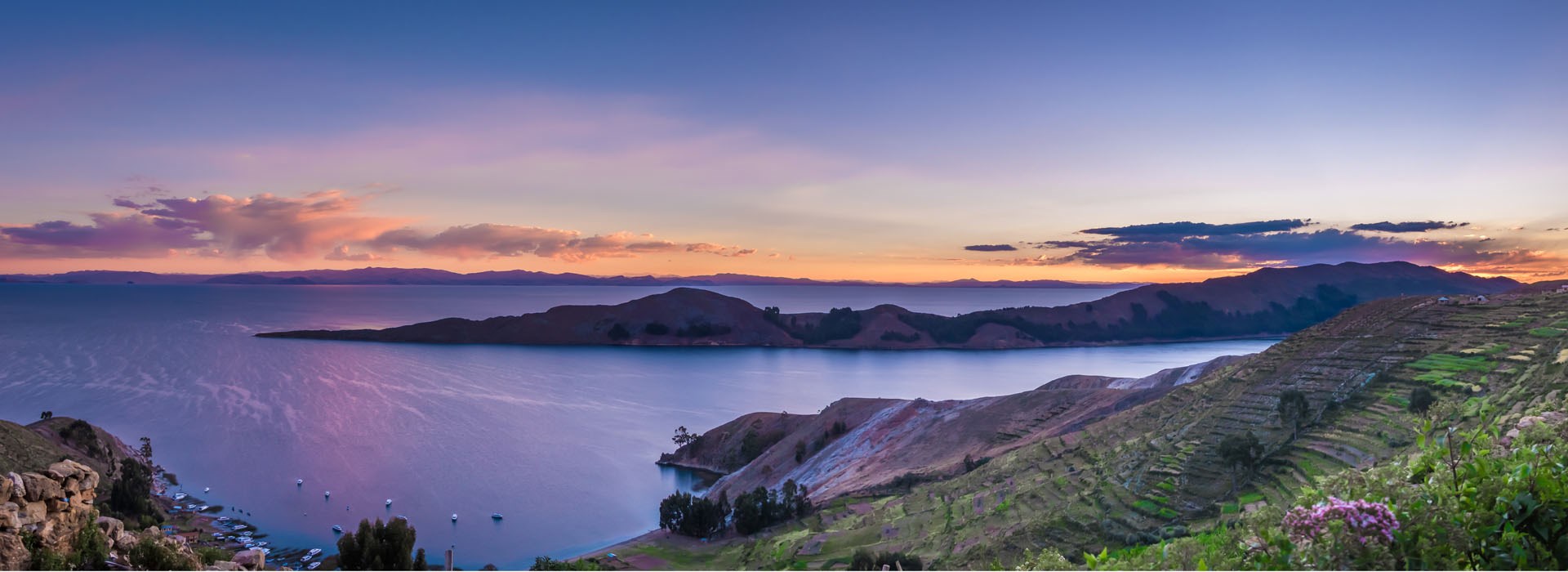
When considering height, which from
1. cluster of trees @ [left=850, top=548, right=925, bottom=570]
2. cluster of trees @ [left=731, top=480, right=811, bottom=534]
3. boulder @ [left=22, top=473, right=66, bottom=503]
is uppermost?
boulder @ [left=22, top=473, right=66, bottom=503]

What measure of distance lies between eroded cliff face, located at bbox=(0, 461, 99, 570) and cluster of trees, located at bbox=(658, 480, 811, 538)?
25.1 metres

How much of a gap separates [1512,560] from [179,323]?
686ft

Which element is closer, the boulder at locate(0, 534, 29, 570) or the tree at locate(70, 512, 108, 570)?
the boulder at locate(0, 534, 29, 570)

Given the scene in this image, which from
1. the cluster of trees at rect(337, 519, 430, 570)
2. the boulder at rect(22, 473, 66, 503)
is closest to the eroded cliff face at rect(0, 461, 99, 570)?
the boulder at rect(22, 473, 66, 503)

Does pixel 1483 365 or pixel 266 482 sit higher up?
pixel 1483 365

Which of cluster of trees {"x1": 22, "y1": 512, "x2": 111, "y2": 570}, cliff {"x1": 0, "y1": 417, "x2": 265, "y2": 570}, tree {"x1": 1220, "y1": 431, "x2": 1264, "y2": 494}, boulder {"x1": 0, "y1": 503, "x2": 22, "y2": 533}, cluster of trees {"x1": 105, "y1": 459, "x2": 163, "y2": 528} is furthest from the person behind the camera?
cluster of trees {"x1": 105, "y1": 459, "x2": 163, "y2": 528}

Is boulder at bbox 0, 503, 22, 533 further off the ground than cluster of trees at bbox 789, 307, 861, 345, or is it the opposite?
boulder at bbox 0, 503, 22, 533

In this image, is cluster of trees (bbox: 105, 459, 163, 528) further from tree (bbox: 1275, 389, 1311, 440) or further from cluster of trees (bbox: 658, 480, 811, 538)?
tree (bbox: 1275, 389, 1311, 440)

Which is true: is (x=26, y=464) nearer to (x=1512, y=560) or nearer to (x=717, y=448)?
(x=717, y=448)

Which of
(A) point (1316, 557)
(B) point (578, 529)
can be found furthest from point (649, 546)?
(A) point (1316, 557)

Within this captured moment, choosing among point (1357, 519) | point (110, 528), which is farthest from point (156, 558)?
point (1357, 519)

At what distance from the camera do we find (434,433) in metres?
64.6

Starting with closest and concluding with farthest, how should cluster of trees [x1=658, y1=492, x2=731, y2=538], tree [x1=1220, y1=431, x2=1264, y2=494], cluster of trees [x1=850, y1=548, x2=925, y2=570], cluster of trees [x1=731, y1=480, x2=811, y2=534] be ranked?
tree [x1=1220, y1=431, x2=1264, y2=494] → cluster of trees [x1=850, y1=548, x2=925, y2=570] → cluster of trees [x1=731, y1=480, x2=811, y2=534] → cluster of trees [x1=658, y1=492, x2=731, y2=538]

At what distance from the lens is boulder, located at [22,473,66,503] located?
8703 millimetres
